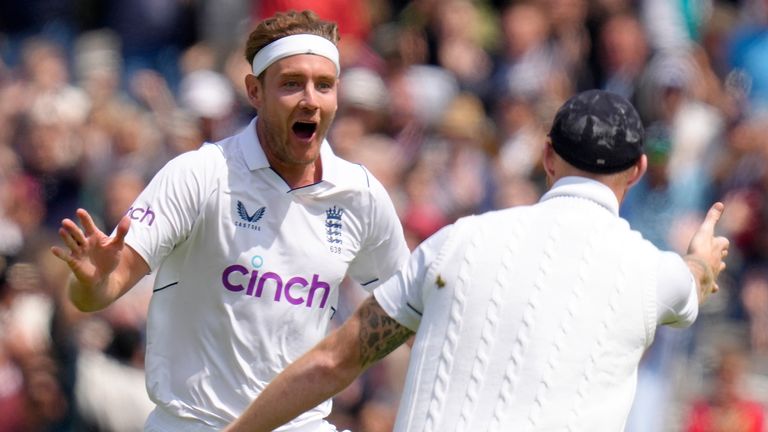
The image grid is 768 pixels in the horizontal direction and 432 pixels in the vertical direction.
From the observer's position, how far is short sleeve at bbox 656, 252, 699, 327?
4.79 metres

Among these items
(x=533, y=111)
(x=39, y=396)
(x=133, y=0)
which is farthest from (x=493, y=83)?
(x=39, y=396)

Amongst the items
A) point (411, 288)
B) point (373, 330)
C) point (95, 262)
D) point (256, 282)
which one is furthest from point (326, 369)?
point (256, 282)

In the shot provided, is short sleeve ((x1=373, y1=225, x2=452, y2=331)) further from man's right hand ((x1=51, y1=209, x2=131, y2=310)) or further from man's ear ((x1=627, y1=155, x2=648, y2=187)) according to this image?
man's right hand ((x1=51, y1=209, x2=131, y2=310))

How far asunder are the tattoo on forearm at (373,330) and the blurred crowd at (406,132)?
5.03 metres

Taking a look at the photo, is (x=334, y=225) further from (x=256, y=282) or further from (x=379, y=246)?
(x=256, y=282)

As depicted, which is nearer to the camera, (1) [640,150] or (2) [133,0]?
(1) [640,150]

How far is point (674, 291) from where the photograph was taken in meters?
4.80

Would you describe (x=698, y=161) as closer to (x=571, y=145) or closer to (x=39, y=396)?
(x=39, y=396)

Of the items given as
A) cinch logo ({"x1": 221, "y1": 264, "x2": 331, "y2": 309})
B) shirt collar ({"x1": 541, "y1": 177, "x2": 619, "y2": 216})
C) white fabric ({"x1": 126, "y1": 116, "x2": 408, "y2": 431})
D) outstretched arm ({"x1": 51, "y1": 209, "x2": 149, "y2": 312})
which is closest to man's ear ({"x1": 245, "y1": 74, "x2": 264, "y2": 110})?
white fabric ({"x1": 126, "y1": 116, "x2": 408, "y2": 431})

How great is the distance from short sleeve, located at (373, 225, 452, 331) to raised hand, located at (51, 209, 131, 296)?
114 centimetres

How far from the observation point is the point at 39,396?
10.5m

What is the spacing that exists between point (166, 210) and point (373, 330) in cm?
139

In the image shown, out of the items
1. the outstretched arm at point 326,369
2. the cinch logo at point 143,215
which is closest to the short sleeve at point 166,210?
the cinch logo at point 143,215

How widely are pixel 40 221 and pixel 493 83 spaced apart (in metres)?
3.54
